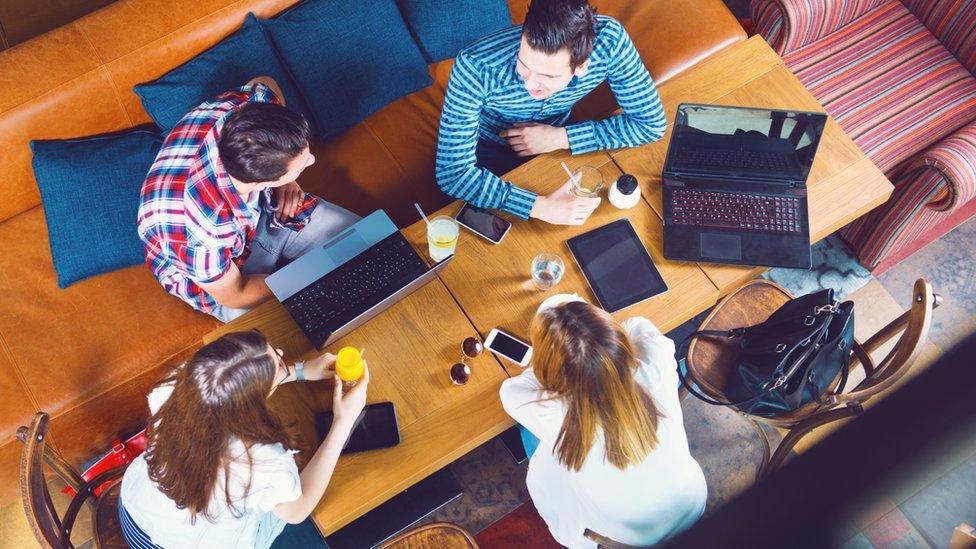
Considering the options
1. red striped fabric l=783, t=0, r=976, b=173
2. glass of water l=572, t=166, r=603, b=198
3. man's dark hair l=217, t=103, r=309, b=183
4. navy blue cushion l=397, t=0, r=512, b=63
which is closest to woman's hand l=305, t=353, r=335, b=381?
man's dark hair l=217, t=103, r=309, b=183

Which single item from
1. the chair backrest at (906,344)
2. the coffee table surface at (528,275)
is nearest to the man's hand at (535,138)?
the coffee table surface at (528,275)

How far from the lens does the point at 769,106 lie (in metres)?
2.03

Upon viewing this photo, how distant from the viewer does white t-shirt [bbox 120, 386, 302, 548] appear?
1548mm

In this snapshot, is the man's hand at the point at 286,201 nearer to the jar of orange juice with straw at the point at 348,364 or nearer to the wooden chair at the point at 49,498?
the jar of orange juice with straw at the point at 348,364

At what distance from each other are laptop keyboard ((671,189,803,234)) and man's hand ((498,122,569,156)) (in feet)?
1.17

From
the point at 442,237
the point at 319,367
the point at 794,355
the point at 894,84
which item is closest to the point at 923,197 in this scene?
the point at 894,84

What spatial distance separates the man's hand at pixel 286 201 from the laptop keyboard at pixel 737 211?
1.09 meters

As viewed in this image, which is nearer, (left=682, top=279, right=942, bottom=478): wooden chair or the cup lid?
(left=682, top=279, right=942, bottom=478): wooden chair

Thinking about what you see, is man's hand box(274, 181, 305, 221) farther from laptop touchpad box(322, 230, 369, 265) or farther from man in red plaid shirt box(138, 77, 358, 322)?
laptop touchpad box(322, 230, 369, 265)

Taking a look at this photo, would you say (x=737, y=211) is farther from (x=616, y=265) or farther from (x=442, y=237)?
(x=442, y=237)

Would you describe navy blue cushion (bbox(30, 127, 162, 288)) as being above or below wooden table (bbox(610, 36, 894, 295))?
below

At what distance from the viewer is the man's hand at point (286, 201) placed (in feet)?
7.01

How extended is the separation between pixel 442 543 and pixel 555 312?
2.36 ft

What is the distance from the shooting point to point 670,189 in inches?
76.1
